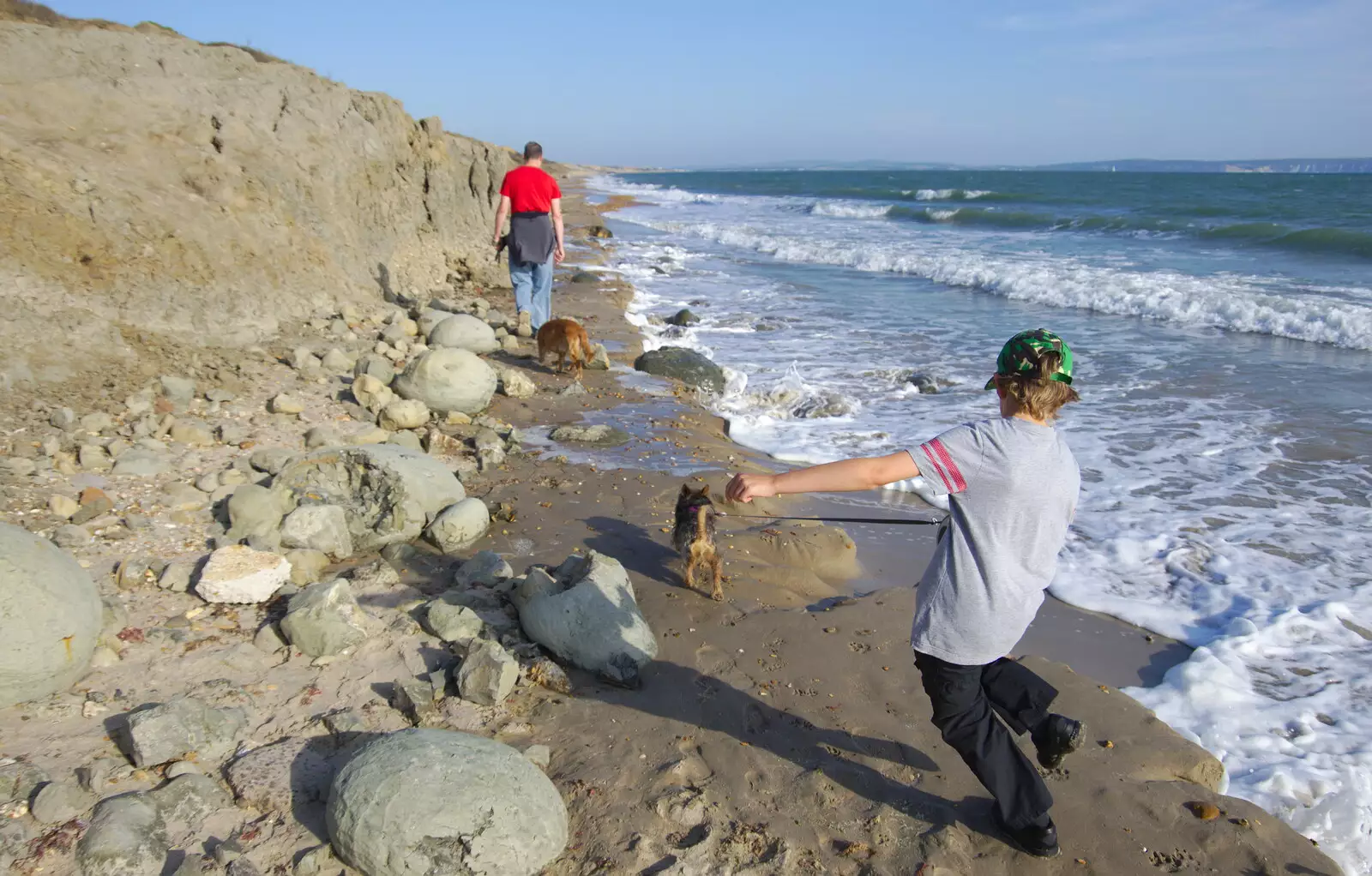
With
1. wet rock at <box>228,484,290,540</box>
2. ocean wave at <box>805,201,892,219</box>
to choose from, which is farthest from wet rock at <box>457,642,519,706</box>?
ocean wave at <box>805,201,892,219</box>

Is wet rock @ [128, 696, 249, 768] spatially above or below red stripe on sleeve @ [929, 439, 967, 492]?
below

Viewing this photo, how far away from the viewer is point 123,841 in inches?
97.7

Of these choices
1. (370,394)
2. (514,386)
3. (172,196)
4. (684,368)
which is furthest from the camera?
(684,368)

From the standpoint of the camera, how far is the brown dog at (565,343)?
866cm

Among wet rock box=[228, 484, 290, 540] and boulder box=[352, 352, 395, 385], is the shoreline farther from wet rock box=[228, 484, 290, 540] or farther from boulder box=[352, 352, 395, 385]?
boulder box=[352, 352, 395, 385]

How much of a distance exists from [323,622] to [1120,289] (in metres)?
17.2

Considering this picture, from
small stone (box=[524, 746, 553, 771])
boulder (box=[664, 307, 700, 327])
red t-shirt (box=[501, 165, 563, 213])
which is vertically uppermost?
red t-shirt (box=[501, 165, 563, 213])

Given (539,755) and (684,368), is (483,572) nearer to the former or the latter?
(539,755)

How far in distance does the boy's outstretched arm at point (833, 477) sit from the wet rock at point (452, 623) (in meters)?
1.94

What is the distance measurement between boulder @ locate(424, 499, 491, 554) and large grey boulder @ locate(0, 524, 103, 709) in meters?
1.85

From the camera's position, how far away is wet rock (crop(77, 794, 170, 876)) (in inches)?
95.7

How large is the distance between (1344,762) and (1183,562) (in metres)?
1.99

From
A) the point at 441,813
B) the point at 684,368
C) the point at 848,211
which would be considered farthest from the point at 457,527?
the point at 848,211

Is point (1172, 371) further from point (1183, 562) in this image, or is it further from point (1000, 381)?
point (1000, 381)
